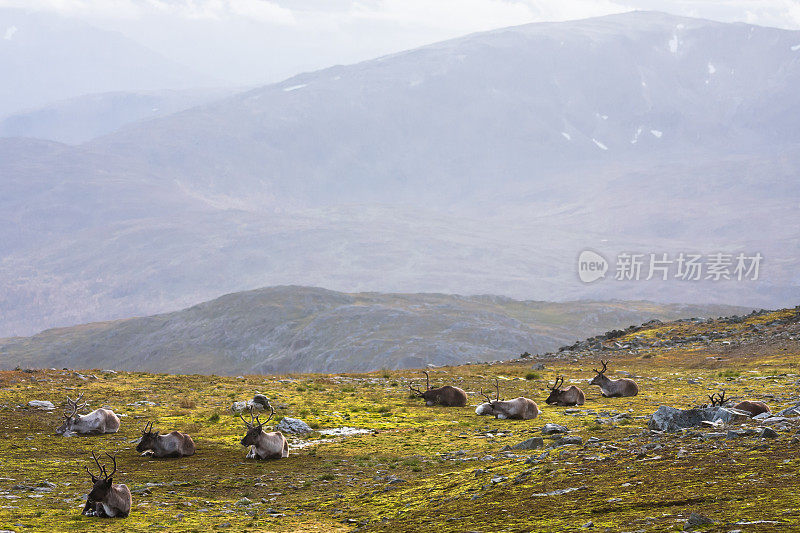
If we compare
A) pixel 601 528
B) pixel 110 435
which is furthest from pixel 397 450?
pixel 601 528

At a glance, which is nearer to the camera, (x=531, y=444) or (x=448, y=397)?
(x=531, y=444)

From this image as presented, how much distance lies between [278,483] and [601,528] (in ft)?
28.5

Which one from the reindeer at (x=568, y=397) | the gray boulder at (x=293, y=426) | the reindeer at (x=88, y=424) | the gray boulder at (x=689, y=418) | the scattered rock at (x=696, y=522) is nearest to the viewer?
the scattered rock at (x=696, y=522)

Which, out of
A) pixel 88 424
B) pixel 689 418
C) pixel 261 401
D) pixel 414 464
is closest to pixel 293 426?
pixel 261 401

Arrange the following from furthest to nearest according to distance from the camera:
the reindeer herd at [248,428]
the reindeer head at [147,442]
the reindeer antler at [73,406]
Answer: the reindeer antler at [73,406], the reindeer head at [147,442], the reindeer herd at [248,428]

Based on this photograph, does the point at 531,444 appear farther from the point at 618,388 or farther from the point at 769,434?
the point at 618,388

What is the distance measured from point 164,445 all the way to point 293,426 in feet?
13.7

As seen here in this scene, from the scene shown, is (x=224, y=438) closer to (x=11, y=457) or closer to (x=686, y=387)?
(x=11, y=457)

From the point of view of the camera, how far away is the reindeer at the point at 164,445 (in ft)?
68.0

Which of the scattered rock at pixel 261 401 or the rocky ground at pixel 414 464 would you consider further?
the scattered rock at pixel 261 401

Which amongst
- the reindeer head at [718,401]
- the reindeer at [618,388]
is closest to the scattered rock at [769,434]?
the reindeer head at [718,401]

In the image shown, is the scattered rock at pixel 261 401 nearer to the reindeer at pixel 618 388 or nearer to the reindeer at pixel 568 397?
the reindeer at pixel 568 397

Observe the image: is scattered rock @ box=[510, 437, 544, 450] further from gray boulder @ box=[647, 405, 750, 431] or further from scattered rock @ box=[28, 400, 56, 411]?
scattered rock @ box=[28, 400, 56, 411]

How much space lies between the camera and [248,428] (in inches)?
810
